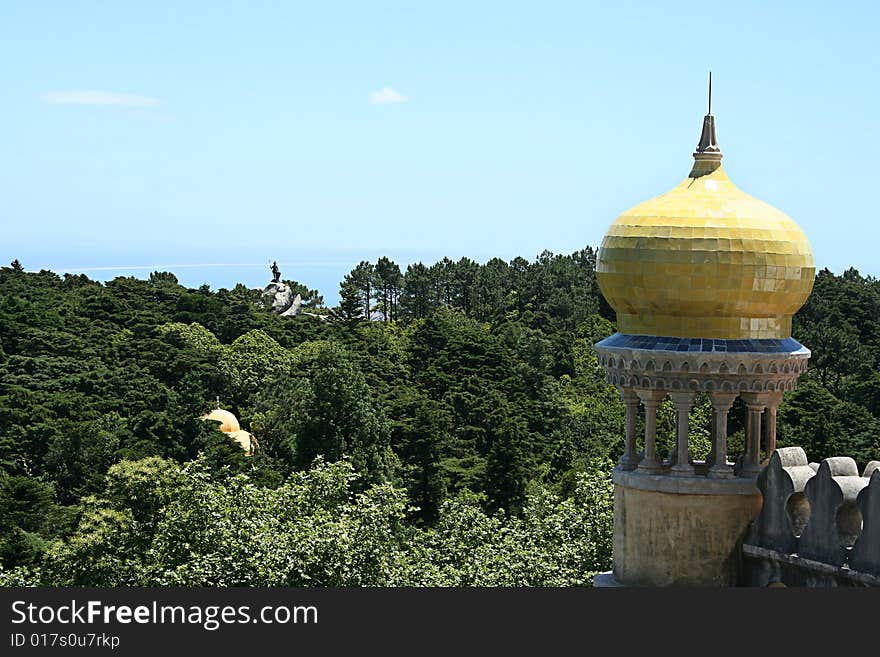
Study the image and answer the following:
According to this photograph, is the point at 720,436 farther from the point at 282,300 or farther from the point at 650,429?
the point at 282,300

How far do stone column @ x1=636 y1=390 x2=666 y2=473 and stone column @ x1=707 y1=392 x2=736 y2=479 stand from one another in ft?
2.15

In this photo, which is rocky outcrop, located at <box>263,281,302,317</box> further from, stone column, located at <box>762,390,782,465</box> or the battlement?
the battlement

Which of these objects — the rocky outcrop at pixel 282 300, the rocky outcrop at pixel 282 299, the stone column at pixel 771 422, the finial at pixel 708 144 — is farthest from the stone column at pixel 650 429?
the rocky outcrop at pixel 282 299

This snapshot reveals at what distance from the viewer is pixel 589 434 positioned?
83.9 meters

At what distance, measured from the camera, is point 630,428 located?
19.1 meters

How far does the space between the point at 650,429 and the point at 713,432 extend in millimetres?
774

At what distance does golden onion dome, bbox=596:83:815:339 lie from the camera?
1770 centimetres

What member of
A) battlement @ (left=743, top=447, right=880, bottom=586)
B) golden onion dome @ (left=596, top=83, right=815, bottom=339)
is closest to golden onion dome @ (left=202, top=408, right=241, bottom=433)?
golden onion dome @ (left=596, top=83, right=815, bottom=339)

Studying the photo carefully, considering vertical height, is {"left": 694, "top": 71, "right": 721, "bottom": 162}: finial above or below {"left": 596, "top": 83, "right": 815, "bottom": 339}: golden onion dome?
above

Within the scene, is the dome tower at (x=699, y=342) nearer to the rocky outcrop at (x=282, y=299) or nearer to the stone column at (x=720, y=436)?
the stone column at (x=720, y=436)

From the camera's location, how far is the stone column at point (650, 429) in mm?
18516

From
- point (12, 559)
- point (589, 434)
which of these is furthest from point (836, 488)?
point (589, 434)

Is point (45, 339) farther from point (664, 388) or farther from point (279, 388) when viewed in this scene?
point (664, 388)

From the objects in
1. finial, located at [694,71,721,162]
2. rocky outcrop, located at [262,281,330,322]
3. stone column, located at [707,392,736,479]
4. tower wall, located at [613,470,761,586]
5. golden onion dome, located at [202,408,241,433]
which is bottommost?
golden onion dome, located at [202,408,241,433]
